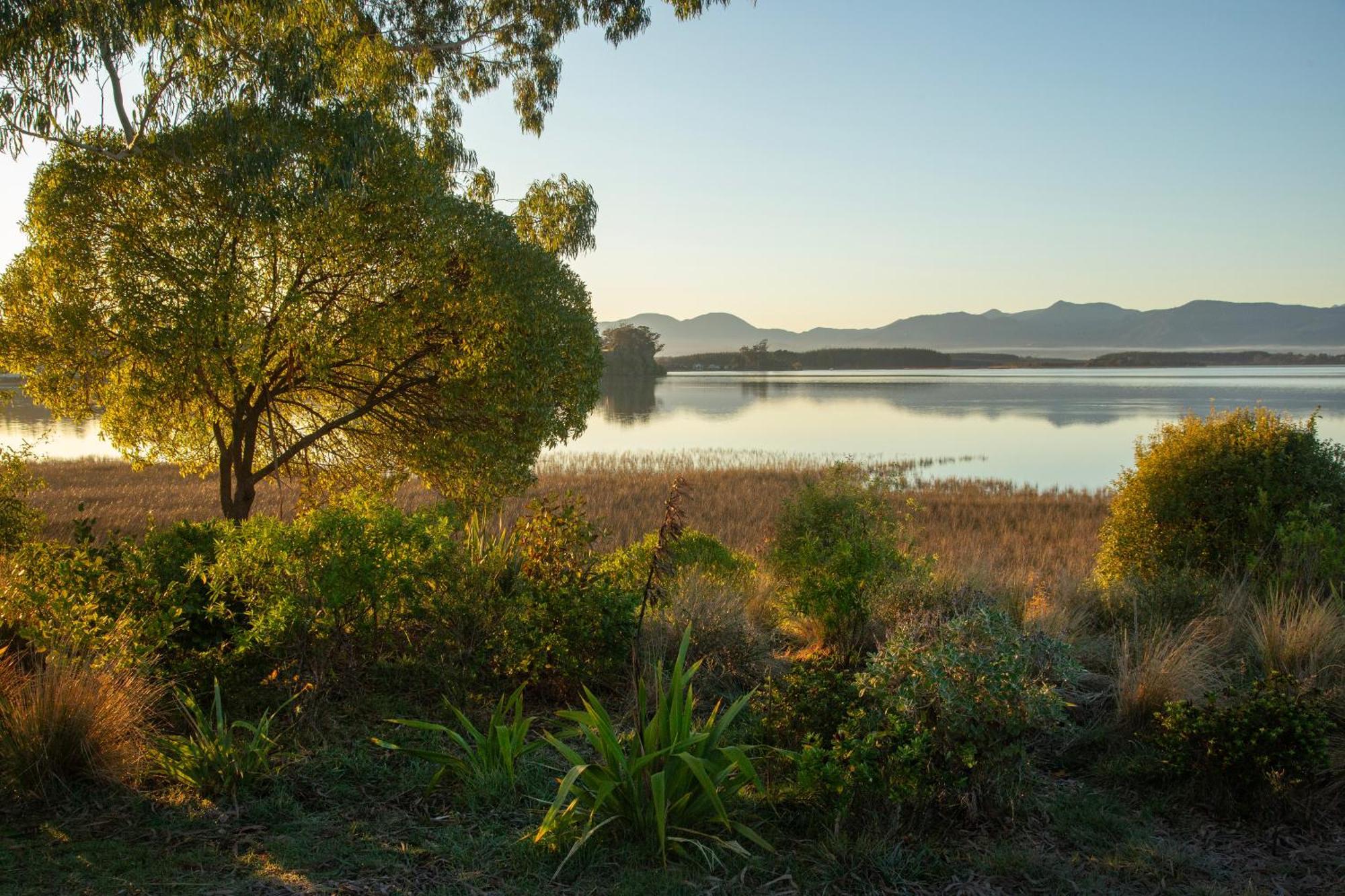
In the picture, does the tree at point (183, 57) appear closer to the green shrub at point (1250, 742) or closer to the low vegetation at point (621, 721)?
the low vegetation at point (621, 721)

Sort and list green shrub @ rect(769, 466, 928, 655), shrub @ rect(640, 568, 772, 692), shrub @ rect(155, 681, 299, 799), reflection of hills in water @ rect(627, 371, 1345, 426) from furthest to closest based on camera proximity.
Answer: reflection of hills in water @ rect(627, 371, 1345, 426) → green shrub @ rect(769, 466, 928, 655) → shrub @ rect(640, 568, 772, 692) → shrub @ rect(155, 681, 299, 799)

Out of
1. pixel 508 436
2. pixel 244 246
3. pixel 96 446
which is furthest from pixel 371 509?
pixel 96 446

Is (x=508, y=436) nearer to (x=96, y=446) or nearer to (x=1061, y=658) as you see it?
(x=1061, y=658)

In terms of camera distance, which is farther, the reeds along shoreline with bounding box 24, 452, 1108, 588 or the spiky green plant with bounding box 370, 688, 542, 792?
the reeds along shoreline with bounding box 24, 452, 1108, 588

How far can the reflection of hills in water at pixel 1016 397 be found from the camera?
52531 mm

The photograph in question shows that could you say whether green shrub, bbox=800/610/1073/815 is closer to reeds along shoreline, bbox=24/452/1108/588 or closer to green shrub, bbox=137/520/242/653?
green shrub, bbox=137/520/242/653

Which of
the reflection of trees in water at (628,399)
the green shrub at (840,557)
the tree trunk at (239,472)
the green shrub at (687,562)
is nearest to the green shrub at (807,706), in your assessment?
the green shrub at (687,562)

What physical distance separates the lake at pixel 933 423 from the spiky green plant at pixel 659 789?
44.4 feet

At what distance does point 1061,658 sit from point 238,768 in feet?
14.4

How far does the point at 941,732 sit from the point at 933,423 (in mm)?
48213

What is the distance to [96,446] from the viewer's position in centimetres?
3769

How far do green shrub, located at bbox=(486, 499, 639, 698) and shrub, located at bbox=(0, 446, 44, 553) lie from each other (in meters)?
4.34

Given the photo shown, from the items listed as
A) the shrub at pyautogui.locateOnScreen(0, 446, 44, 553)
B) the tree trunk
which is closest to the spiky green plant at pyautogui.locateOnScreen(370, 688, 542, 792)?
the shrub at pyautogui.locateOnScreen(0, 446, 44, 553)

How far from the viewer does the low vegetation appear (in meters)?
4.05
